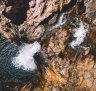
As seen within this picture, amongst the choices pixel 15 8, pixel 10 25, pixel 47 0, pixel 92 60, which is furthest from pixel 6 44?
pixel 92 60

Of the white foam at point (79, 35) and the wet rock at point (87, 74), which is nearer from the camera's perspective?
the wet rock at point (87, 74)

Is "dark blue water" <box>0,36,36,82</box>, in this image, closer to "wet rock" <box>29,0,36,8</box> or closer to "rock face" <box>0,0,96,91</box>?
"rock face" <box>0,0,96,91</box>

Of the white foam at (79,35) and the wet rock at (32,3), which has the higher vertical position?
the wet rock at (32,3)

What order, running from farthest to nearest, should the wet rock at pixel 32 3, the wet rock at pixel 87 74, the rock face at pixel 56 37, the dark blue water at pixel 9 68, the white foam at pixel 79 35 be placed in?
the wet rock at pixel 32 3, the dark blue water at pixel 9 68, the white foam at pixel 79 35, the rock face at pixel 56 37, the wet rock at pixel 87 74

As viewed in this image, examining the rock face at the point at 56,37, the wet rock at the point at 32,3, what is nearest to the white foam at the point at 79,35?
the rock face at the point at 56,37

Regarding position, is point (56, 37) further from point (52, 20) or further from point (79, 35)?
point (52, 20)

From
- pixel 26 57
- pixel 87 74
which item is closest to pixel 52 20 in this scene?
pixel 26 57

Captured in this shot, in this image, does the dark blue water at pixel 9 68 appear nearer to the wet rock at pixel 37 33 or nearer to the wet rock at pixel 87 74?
the wet rock at pixel 37 33
